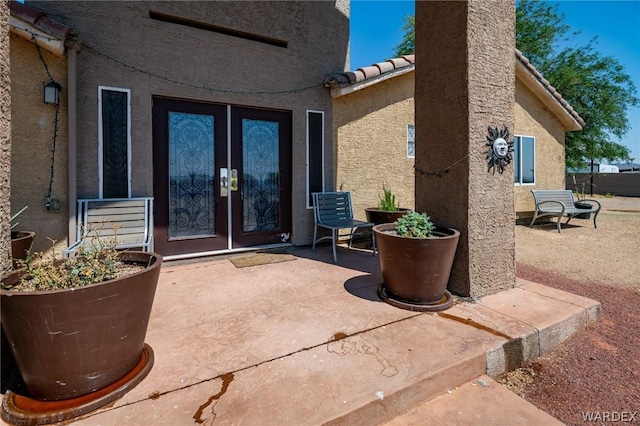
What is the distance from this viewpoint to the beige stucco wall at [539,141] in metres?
8.36

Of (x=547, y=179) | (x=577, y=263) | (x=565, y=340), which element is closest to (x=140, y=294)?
(x=565, y=340)

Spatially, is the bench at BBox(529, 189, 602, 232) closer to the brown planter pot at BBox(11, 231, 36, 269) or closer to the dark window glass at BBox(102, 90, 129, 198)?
the dark window glass at BBox(102, 90, 129, 198)

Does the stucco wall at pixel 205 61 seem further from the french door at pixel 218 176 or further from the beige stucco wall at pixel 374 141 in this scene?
the beige stucco wall at pixel 374 141

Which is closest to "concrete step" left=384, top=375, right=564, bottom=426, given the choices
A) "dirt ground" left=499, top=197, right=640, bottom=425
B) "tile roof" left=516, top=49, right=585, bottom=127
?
"dirt ground" left=499, top=197, right=640, bottom=425

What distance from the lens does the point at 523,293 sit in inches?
→ 123

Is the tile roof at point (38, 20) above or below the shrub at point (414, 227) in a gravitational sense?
above

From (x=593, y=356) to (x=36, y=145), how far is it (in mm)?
5675

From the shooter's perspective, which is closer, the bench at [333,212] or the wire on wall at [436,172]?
the wire on wall at [436,172]

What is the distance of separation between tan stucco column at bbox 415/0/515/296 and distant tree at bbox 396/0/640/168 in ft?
45.7

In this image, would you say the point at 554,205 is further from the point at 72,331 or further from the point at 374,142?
the point at 72,331

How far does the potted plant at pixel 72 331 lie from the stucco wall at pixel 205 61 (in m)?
2.56

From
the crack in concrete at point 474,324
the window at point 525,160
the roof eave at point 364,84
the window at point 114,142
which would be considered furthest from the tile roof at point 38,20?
the window at point 525,160

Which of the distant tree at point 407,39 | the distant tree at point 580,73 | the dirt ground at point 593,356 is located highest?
the distant tree at point 407,39

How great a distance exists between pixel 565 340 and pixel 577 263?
10.3 ft
